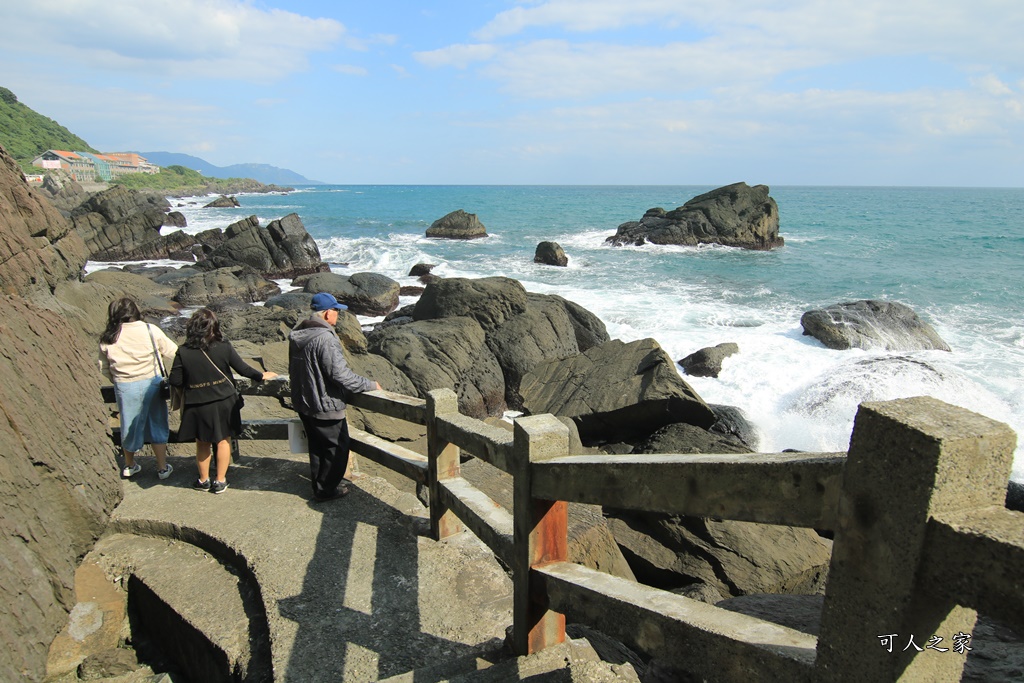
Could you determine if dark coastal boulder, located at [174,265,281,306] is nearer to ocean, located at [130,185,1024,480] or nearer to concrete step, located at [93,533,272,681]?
ocean, located at [130,185,1024,480]

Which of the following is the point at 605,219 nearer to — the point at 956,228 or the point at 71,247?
the point at 956,228

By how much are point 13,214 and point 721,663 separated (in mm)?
7198

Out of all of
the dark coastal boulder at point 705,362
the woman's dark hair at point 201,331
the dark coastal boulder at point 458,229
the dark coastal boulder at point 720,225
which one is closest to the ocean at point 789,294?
the dark coastal boulder at point 705,362

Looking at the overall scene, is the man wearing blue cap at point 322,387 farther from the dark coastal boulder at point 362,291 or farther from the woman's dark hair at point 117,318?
the dark coastal boulder at point 362,291

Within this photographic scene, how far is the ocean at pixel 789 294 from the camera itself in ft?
43.9

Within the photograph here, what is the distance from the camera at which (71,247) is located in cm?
773

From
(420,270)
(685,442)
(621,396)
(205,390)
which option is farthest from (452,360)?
(420,270)

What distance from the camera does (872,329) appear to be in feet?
56.0

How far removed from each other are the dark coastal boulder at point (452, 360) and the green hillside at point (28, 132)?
371ft

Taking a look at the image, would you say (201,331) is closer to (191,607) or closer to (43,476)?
(43,476)

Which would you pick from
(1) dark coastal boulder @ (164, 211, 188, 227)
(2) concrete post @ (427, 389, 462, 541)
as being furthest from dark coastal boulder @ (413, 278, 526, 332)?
(1) dark coastal boulder @ (164, 211, 188, 227)

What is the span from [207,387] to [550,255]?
29.9 m

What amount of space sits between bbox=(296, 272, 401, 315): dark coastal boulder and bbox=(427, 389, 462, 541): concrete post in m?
17.6

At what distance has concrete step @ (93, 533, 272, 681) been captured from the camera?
11.0ft
